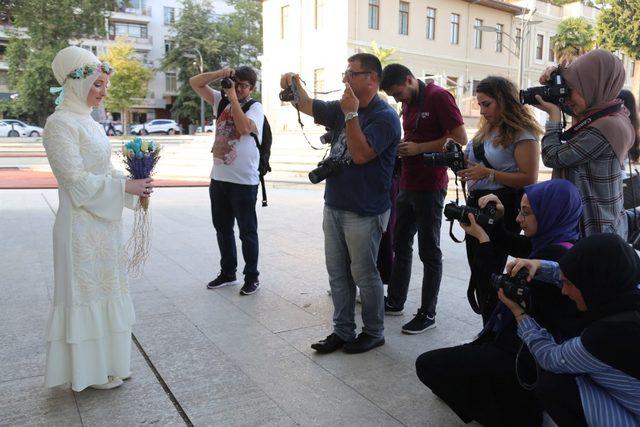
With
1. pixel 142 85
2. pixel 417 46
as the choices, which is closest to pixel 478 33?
pixel 417 46

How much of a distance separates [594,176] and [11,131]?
41.2m

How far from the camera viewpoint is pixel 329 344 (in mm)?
3543

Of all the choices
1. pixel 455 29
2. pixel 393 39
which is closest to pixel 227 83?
pixel 393 39

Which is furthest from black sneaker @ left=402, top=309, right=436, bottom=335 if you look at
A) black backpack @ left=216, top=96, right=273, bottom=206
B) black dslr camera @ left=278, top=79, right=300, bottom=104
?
black backpack @ left=216, top=96, right=273, bottom=206

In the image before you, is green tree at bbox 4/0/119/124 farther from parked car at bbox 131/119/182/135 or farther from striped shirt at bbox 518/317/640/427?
parked car at bbox 131/119/182/135

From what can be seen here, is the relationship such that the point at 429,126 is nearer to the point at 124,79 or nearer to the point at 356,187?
the point at 356,187

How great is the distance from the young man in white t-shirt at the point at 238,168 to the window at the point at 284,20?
27.9 meters

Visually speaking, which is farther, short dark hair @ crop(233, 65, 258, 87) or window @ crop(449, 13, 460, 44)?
window @ crop(449, 13, 460, 44)

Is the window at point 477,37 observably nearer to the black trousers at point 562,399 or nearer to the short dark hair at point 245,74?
the short dark hair at point 245,74

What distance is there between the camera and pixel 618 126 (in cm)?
291

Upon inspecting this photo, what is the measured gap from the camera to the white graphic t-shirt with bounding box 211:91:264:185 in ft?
15.2

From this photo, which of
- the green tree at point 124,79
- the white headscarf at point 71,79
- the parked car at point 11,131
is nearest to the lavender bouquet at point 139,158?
the white headscarf at point 71,79

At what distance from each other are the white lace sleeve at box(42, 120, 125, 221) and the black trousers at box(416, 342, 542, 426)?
1879 millimetres

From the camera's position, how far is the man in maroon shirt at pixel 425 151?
3.86 metres
